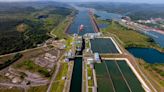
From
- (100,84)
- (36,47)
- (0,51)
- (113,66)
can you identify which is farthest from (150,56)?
(0,51)

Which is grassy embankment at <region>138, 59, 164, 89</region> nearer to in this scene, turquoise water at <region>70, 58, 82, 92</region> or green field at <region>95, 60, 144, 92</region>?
green field at <region>95, 60, 144, 92</region>

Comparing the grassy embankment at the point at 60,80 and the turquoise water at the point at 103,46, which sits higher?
the turquoise water at the point at 103,46

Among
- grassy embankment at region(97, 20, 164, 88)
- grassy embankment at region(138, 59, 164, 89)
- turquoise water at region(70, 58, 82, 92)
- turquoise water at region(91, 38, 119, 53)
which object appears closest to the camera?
turquoise water at region(70, 58, 82, 92)

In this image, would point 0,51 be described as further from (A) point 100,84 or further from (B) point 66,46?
(A) point 100,84

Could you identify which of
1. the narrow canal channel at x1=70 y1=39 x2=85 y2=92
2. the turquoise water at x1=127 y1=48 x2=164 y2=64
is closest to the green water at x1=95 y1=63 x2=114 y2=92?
the narrow canal channel at x1=70 y1=39 x2=85 y2=92

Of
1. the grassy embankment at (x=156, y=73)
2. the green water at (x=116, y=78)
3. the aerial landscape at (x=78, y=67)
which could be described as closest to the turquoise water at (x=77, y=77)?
the aerial landscape at (x=78, y=67)

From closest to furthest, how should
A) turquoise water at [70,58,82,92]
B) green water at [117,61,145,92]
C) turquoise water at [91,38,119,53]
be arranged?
1. turquoise water at [70,58,82,92]
2. green water at [117,61,145,92]
3. turquoise water at [91,38,119,53]

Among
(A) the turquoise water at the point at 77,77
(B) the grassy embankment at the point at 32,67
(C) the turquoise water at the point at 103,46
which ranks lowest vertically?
(A) the turquoise water at the point at 77,77

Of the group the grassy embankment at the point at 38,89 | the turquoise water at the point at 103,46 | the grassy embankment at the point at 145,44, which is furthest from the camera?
the turquoise water at the point at 103,46

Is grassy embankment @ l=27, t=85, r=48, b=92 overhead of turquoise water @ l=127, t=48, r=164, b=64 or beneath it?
beneath

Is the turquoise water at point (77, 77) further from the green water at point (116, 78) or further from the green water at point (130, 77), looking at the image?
the green water at point (130, 77)
